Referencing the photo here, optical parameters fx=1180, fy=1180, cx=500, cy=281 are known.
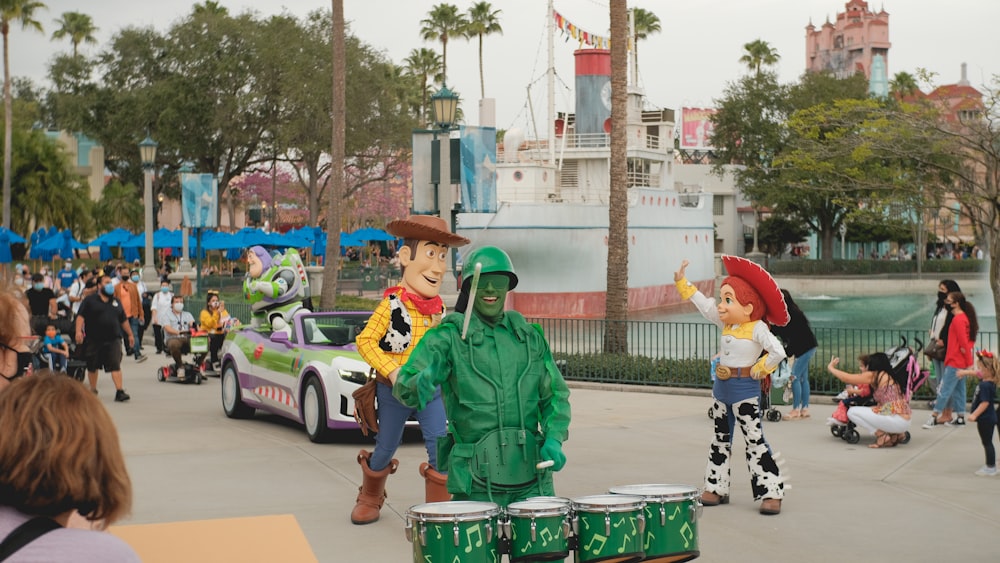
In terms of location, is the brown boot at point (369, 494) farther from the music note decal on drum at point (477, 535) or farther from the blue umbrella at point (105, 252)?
the blue umbrella at point (105, 252)

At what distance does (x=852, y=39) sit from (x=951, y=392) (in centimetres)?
14219

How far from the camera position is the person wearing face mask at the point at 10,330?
7.29 m

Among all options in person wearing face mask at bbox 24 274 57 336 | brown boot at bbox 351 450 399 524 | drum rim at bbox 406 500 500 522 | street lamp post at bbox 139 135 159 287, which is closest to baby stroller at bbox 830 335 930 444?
brown boot at bbox 351 450 399 524

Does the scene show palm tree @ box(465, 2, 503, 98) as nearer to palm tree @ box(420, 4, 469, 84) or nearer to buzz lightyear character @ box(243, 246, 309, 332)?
palm tree @ box(420, 4, 469, 84)

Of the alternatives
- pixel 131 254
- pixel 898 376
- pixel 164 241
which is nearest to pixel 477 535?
pixel 898 376

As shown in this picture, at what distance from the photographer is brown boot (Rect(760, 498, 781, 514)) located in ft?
29.2

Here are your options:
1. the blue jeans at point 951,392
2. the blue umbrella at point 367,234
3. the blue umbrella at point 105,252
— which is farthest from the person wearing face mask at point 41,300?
the blue umbrella at point 367,234

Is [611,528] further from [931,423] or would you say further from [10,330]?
[931,423]

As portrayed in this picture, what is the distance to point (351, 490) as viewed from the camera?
9812mm

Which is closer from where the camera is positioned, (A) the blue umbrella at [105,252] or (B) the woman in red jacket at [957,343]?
(B) the woman in red jacket at [957,343]

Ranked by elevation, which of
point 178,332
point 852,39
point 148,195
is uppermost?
point 852,39

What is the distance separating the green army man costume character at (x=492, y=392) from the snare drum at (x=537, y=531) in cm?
61

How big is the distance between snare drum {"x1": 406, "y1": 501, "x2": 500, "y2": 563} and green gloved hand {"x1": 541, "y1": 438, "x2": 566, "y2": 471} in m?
0.68

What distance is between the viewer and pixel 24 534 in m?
2.84
